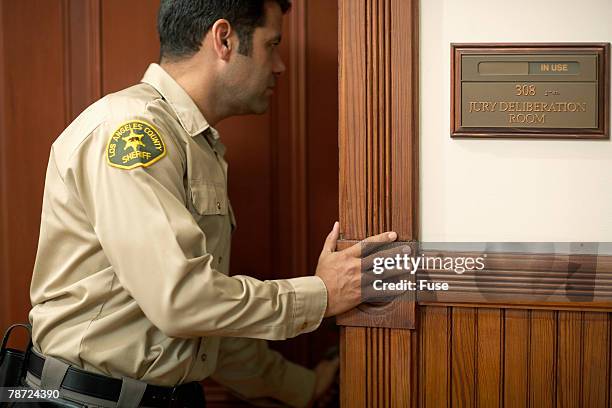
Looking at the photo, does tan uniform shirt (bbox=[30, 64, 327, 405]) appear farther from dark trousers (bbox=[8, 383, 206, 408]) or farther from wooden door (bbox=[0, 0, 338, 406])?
wooden door (bbox=[0, 0, 338, 406])

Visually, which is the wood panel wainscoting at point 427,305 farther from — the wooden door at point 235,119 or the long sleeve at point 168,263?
the wooden door at point 235,119

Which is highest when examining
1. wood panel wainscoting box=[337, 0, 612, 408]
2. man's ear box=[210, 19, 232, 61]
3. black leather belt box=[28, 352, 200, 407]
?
man's ear box=[210, 19, 232, 61]

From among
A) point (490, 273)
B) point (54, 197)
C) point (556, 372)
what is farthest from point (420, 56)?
point (54, 197)

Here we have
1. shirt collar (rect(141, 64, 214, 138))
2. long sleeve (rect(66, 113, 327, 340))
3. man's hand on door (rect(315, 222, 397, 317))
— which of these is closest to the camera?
long sleeve (rect(66, 113, 327, 340))

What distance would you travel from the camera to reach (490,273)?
1.47m

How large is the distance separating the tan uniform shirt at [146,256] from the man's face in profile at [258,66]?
0.12 m

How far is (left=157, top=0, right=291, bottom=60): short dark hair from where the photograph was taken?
161cm

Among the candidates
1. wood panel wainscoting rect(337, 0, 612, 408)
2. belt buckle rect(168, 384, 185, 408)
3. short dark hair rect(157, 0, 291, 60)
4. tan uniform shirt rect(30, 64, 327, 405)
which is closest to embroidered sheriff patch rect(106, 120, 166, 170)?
tan uniform shirt rect(30, 64, 327, 405)

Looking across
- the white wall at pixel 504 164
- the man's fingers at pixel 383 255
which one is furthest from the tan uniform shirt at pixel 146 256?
the white wall at pixel 504 164

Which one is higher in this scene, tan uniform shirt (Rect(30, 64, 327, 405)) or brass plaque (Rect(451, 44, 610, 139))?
brass plaque (Rect(451, 44, 610, 139))

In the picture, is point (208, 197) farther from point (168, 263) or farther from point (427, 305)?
point (427, 305)

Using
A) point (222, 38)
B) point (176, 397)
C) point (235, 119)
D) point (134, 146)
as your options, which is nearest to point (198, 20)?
point (222, 38)

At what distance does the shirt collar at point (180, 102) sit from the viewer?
5.30 feet

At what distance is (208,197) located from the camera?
5.30 ft
